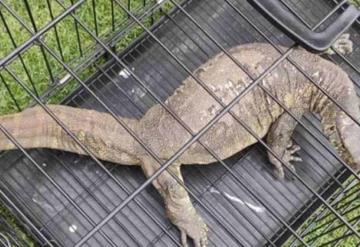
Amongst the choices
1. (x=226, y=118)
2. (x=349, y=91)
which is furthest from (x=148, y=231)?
(x=349, y=91)

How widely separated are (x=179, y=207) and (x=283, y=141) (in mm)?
510

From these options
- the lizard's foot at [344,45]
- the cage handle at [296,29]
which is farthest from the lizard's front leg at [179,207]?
the lizard's foot at [344,45]

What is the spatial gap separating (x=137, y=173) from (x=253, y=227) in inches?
19.1

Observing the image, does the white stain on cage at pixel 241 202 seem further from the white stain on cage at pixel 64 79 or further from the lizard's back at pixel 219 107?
→ the white stain on cage at pixel 64 79

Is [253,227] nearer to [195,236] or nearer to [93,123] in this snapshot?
[195,236]

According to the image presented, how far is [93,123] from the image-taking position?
215cm

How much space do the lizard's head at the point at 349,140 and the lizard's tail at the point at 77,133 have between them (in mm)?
740

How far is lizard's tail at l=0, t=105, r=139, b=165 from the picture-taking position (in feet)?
6.69

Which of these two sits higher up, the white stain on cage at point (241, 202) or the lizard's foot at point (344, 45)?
the lizard's foot at point (344, 45)

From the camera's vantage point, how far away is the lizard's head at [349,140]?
2.02 m

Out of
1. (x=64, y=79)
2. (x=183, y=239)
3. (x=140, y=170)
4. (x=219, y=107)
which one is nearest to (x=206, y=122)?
(x=219, y=107)

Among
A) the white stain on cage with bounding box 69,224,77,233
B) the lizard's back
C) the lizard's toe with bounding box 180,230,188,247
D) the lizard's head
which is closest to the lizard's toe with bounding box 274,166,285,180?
the lizard's back

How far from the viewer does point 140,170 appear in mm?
2289

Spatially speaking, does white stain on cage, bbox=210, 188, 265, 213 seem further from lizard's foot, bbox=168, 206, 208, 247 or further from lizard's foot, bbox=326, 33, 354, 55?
lizard's foot, bbox=326, 33, 354, 55
